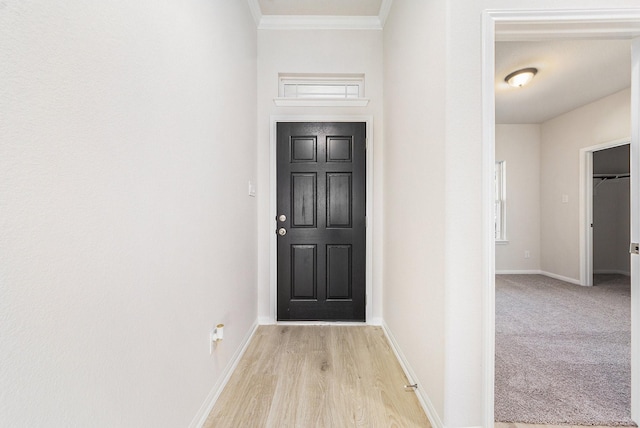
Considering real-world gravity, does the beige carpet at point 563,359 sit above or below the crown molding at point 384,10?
below

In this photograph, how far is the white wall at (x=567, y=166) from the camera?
4.09 meters

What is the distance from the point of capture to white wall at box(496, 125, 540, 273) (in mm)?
5320

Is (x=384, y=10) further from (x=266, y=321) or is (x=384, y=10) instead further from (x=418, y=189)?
(x=266, y=321)

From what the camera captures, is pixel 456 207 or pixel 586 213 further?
pixel 586 213

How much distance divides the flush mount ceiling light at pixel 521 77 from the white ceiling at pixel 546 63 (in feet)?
0.18

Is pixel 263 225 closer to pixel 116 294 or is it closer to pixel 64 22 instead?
A: pixel 116 294

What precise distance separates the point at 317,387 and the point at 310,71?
8.86 feet

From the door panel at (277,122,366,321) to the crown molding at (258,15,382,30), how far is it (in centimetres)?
94

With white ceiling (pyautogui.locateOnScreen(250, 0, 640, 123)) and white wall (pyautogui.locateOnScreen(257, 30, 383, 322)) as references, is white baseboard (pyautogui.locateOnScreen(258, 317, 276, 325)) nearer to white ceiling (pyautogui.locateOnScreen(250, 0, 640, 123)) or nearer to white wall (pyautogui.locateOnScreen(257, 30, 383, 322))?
white wall (pyautogui.locateOnScreen(257, 30, 383, 322))

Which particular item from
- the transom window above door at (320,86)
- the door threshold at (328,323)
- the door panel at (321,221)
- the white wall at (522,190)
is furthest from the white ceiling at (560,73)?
the door threshold at (328,323)

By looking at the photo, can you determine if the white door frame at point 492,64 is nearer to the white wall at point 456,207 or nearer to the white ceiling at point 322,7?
the white wall at point 456,207

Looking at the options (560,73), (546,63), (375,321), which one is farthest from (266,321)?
(560,73)

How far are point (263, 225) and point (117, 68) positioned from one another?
2.04 metres

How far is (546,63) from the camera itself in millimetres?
3254
